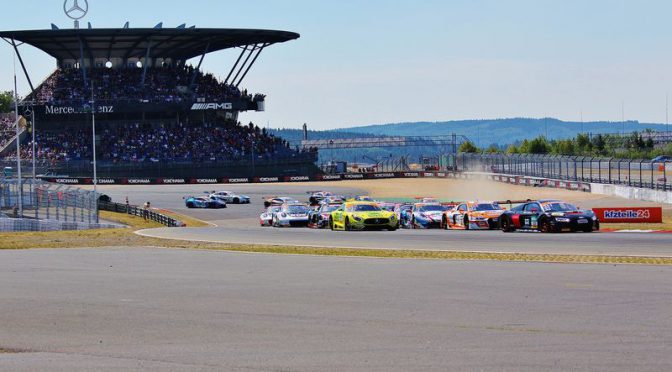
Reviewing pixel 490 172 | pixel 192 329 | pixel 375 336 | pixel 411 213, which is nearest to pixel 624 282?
pixel 375 336

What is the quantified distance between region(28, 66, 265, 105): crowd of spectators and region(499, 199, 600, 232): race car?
75988mm

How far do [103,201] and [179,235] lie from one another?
37495 mm

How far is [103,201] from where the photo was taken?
71.2 m

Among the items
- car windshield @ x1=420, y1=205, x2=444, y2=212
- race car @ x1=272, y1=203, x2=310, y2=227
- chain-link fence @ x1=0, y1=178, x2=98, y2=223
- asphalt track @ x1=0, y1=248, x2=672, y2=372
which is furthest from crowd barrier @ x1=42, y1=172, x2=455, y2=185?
asphalt track @ x1=0, y1=248, x2=672, y2=372

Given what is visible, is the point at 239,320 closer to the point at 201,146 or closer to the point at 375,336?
the point at 375,336

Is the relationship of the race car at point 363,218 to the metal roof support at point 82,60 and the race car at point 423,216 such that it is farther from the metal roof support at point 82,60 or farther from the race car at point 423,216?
the metal roof support at point 82,60

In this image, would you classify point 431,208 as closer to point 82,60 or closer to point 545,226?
point 545,226

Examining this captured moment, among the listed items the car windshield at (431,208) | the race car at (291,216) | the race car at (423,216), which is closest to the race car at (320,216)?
the race car at (291,216)

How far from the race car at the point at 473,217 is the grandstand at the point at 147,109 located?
208 ft

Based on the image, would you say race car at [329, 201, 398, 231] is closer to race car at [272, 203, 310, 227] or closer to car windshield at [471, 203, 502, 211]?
car windshield at [471, 203, 502, 211]

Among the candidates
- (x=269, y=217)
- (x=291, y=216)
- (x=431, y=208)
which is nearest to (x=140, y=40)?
(x=269, y=217)

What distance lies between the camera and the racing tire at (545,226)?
106 ft

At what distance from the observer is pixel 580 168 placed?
230ft

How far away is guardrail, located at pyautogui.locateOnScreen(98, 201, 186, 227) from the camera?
54.5m
